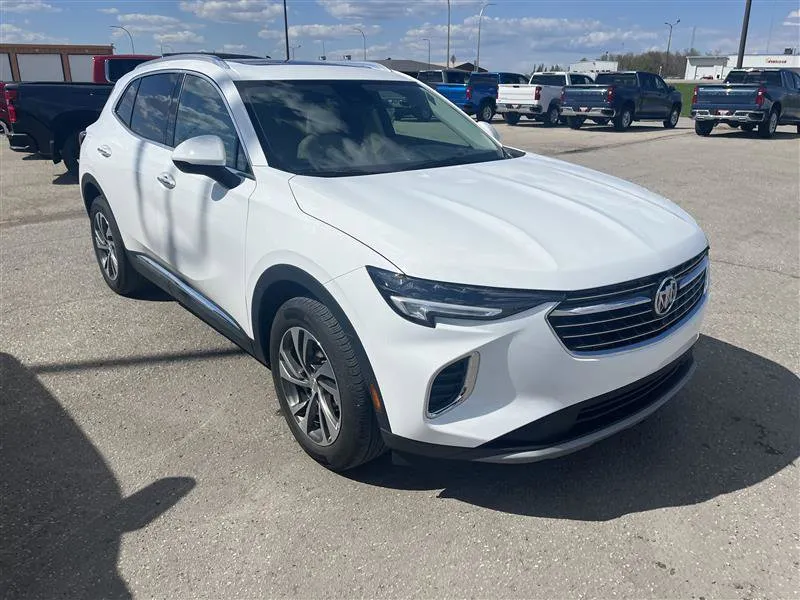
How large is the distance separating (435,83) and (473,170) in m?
24.3

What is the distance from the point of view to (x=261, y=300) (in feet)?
10.1

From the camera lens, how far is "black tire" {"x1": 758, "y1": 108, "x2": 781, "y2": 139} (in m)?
19.2

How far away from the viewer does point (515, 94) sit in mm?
23203

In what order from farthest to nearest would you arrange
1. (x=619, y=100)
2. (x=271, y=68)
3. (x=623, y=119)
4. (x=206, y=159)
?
(x=623, y=119) < (x=619, y=100) < (x=271, y=68) < (x=206, y=159)

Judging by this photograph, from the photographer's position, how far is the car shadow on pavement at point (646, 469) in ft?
9.29

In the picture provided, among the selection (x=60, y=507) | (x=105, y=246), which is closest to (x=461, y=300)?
(x=60, y=507)

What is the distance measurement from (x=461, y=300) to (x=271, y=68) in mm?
2183

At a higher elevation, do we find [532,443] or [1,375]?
[532,443]

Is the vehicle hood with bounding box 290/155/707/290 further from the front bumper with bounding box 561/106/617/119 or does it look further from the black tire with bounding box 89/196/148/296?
the front bumper with bounding box 561/106/617/119

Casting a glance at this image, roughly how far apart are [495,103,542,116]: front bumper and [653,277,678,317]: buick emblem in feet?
70.8

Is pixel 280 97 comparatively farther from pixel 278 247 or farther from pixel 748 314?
pixel 748 314

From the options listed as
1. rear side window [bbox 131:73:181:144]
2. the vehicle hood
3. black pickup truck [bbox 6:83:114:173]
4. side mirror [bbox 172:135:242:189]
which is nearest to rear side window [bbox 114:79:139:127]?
rear side window [bbox 131:73:181:144]

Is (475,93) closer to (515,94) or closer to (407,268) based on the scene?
(515,94)

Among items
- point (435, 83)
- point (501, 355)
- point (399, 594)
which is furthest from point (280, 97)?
point (435, 83)
